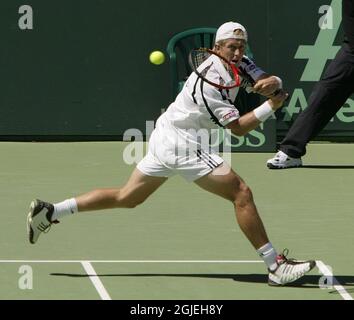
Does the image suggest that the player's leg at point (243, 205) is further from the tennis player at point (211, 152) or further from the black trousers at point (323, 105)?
the black trousers at point (323, 105)

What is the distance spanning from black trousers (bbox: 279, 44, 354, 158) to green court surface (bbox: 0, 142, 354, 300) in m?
0.41

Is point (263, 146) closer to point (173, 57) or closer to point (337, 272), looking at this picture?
point (173, 57)

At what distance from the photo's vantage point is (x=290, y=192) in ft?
40.4

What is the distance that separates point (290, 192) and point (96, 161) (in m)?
2.64

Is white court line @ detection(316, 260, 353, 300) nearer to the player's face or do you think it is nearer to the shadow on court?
the shadow on court

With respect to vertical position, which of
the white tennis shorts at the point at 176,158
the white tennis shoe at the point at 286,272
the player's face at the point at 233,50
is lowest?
the white tennis shoe at the point at 286,272

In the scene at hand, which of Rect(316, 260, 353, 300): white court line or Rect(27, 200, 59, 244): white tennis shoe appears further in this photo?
Rect(27, 200, 59, 244): white tennis shoe

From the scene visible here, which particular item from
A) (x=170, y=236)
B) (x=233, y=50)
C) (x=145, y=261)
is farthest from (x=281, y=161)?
(x=233, y=50)

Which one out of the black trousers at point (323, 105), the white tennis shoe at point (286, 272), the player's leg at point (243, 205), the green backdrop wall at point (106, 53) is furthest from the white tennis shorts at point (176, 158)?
the green backdrop wall at point (106, 53)

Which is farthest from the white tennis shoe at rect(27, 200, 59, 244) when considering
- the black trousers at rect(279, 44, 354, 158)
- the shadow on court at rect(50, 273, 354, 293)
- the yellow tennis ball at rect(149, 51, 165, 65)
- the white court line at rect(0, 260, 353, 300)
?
the yellow tennis ball at rect(149, 51, 165, 65)

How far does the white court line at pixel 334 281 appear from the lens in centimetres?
812

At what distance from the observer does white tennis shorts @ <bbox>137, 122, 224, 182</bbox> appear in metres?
8.62

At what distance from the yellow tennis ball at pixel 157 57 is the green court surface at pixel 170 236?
130 centimetres
